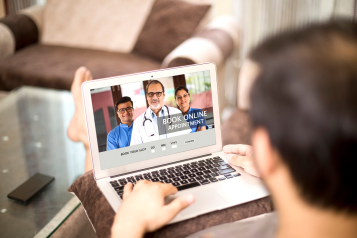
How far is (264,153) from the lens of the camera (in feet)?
1.24

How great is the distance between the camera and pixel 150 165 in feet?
2.77

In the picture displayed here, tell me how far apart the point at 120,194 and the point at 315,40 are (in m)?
0.56

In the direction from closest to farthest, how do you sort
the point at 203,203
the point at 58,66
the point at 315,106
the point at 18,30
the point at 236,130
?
1. the point at 315,106
2. the point at 203,203
3. the point at 236,130
4. the point at 58,66
5. the point at 18,30

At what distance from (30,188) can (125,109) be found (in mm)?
512

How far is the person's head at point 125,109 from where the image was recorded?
803 mm

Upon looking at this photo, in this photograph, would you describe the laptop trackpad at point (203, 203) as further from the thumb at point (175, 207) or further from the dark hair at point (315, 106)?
the dark hair at point (315, 106)

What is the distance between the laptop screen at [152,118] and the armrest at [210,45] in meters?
0.76

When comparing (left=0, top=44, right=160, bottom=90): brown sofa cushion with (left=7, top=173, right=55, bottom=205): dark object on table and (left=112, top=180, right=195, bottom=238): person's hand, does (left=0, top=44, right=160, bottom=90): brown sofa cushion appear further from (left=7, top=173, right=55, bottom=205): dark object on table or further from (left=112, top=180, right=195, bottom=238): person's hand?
(left=112, top=180, right=195, bottom=238): person's hand

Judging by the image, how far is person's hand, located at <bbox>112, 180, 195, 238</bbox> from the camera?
56cm

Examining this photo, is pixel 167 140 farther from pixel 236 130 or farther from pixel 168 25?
pixel 168 25

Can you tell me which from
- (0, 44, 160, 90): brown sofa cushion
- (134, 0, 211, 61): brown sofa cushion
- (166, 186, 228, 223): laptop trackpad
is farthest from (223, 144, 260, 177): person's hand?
(134, 0, 211, 61): brown sofa cushion

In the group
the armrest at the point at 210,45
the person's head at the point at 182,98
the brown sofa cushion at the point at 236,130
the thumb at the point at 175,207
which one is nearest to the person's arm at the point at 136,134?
the person's head at the point at 182,98

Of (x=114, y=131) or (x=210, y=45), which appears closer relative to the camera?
(x=114, y=131)

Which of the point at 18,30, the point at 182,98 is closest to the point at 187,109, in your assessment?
the point at 182,98
